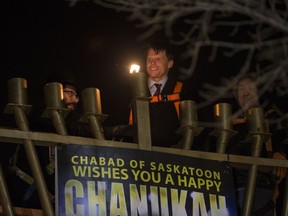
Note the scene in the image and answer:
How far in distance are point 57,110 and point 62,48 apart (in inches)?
116

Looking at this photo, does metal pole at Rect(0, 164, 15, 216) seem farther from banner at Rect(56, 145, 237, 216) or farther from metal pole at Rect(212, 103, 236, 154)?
metal pole at Rect(212, 103, 236, 154)

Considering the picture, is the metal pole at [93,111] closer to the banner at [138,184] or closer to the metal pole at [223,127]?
the banner at [138,184]

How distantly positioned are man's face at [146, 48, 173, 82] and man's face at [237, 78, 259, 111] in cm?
52

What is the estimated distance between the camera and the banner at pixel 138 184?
4059 mm

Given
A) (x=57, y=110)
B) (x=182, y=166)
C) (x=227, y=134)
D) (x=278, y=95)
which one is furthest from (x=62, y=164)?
(x=278, y=95)

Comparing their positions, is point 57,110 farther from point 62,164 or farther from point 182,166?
point 182,166

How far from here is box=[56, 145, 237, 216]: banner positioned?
406cm

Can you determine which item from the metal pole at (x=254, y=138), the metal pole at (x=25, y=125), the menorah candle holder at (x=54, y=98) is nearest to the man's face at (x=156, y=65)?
the metal pole at (x=254, y=138)

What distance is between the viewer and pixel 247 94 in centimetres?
526

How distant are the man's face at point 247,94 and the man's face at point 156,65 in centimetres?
52

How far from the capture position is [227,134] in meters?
4.62

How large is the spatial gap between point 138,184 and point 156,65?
1.21 meters

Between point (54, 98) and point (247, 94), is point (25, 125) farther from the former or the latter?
point (247, 94)

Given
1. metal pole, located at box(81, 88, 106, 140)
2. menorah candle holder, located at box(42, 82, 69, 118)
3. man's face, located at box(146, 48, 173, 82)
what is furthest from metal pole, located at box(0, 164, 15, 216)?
man's face, located at box(146, 48, 173, 82)
